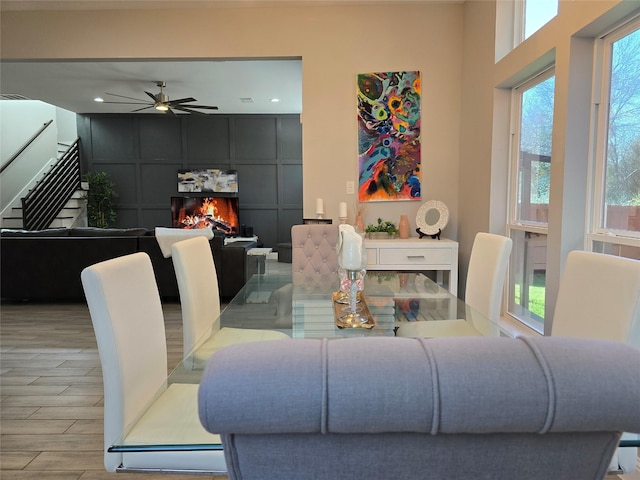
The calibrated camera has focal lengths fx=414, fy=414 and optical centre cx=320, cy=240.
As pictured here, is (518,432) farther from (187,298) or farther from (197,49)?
(197,49)

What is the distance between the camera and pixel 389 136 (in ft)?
13.2

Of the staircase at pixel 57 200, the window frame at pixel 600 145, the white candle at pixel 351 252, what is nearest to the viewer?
the white candle at pixel 351 252

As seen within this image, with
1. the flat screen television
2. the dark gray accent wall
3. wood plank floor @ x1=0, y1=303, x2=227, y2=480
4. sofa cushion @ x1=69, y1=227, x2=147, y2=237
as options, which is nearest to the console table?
wood plank floor @ x1=0, y1=303, x2=227, y2=480

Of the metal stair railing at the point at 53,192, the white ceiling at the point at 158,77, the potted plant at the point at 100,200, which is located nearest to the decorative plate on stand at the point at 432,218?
the white ceiling at the point at 158,77

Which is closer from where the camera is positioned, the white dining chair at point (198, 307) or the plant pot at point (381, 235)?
the white dining chair at point (198, 307)

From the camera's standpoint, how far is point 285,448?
1.66ft

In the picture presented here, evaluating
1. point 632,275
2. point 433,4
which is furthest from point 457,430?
point 433,4

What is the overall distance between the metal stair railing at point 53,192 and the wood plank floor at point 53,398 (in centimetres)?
398

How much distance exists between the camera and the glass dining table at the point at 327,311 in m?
1.61

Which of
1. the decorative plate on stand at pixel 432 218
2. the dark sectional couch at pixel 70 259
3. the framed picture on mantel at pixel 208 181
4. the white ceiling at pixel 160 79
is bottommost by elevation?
the dark sectional couch at pixel 70 259

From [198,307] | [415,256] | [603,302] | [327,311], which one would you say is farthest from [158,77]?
[603,302]

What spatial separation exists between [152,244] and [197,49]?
6.93 ft

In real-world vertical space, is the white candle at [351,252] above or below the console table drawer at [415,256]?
above

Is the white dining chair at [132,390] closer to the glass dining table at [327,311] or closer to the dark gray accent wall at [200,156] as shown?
the glass dining table at [327,311]
